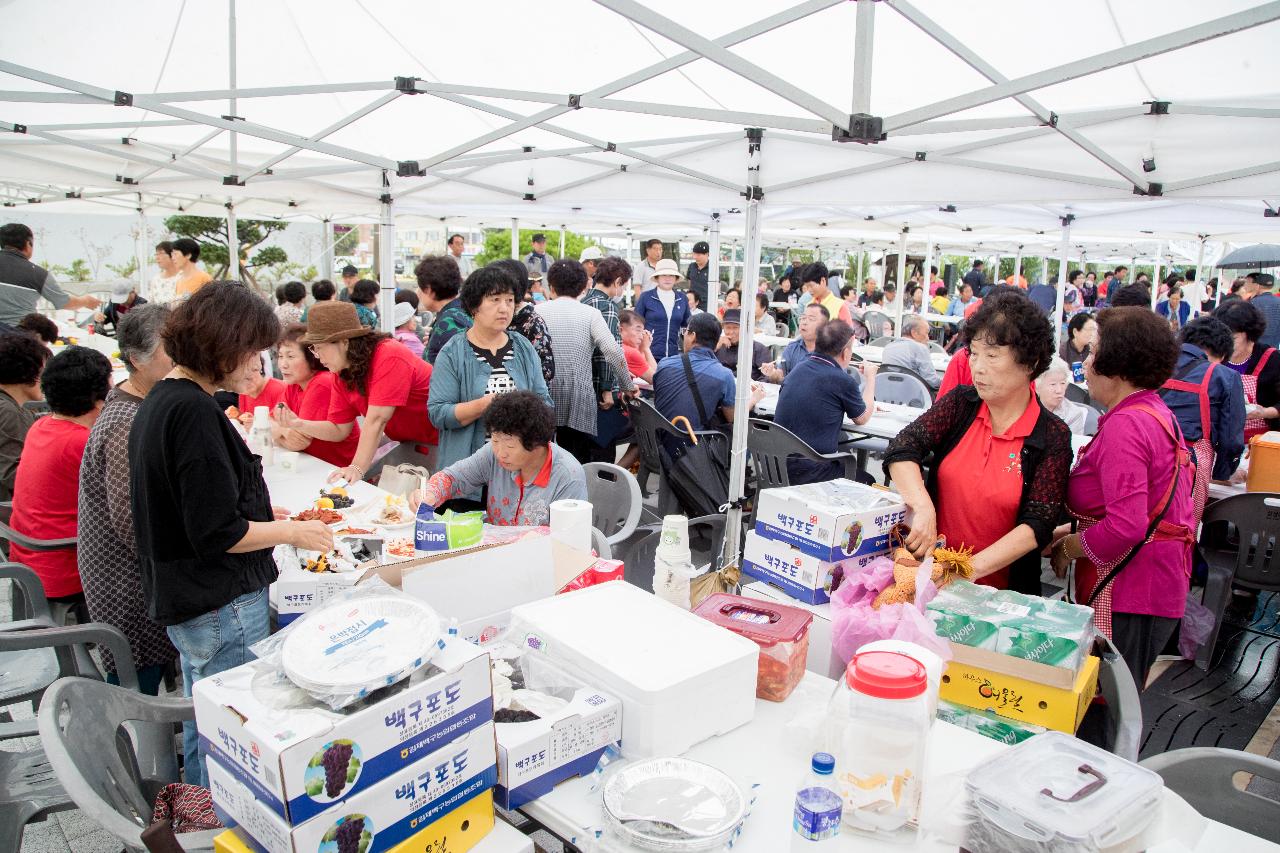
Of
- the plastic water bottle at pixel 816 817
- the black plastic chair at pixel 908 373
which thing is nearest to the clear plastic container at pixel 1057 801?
the plastic water bottle at pixel 816 817

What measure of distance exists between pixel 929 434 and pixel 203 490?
2.15m

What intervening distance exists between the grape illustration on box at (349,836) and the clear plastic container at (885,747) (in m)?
0.81

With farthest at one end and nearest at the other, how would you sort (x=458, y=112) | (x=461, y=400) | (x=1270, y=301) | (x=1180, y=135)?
(x=1270, y=301) < (x=458, y=112) < (x=461, y=400) < (x=1180, y=135)

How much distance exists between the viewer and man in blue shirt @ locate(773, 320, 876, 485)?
4570 mm

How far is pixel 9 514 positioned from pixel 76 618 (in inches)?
27.1

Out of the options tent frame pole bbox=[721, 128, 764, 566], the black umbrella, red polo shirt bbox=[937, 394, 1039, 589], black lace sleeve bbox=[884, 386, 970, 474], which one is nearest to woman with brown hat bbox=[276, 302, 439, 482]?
tent frame pole bbox=[721, 128, 764, 566]

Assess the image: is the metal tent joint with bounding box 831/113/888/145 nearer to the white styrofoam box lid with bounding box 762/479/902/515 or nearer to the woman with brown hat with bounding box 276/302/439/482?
the white styrofoam box lid with bounding box 762/479/902/515

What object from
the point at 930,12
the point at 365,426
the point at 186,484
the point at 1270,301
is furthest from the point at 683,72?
the point at 1270,301

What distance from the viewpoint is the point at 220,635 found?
216 centimetres

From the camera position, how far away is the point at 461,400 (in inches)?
147

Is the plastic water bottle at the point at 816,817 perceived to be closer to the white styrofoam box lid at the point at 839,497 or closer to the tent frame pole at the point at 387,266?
the white styrofoam box lid at the point at 839,497

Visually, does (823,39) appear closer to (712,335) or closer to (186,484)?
(712,335)

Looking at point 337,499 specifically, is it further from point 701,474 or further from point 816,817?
point 816,817

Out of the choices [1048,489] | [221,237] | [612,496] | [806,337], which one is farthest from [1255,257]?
[221,237]
